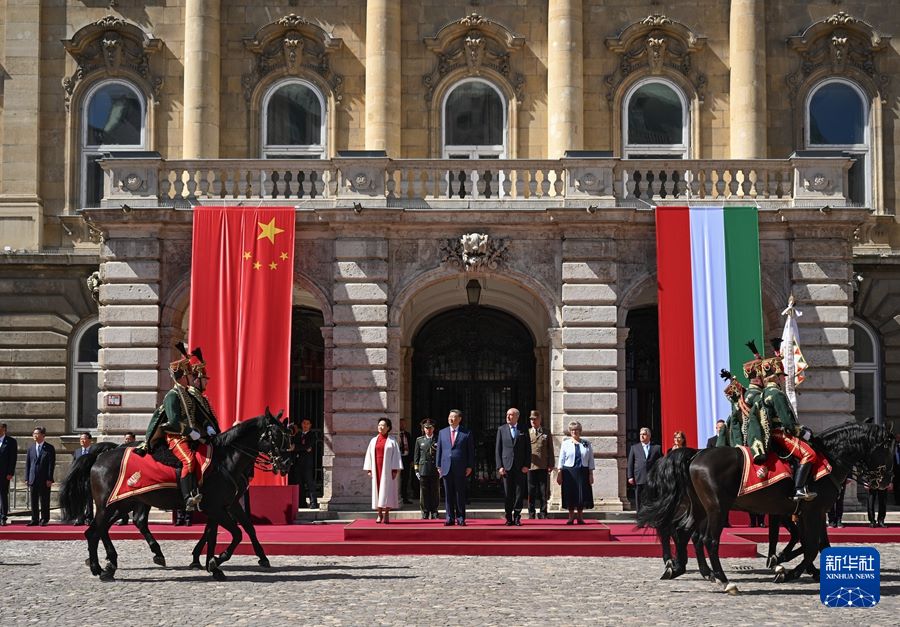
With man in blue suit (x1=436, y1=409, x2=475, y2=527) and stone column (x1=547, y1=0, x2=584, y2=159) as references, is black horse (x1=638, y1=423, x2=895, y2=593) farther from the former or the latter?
stone column (x1=547, y1=0, x2=584, y2=159)

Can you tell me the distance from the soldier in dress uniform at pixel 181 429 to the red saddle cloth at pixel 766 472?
6.62m

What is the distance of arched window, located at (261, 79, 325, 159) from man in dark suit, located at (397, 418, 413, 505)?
22.5 ft

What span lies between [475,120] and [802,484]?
53.0 feet

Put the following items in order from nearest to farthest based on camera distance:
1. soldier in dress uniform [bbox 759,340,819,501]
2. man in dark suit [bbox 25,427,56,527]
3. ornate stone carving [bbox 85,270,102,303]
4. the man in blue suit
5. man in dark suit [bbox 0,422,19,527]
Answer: soldier in dress uniform [bbox 759,340,819,501]
the man in blue suit
man in dark suit [bbox 0,422,19,527]
man in dark suit [bbox 25,427,56,527]
ornate stone carving [bbox 85,270,102,303]

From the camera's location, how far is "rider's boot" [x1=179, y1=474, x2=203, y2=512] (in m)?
16.9

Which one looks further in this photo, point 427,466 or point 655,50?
point 655,50

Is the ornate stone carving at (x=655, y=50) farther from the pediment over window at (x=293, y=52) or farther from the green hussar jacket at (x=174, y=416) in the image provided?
the green hussar jacket at (x=174, y=416)

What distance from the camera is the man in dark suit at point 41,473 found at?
81.6 feet

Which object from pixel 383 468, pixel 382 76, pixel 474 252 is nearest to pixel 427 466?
pixel 383 468

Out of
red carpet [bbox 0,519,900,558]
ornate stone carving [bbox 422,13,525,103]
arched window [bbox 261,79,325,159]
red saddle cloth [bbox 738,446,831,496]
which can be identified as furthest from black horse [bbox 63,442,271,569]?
ornate stone carving [bbox 422,13,525,103]

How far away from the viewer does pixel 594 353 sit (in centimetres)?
2603

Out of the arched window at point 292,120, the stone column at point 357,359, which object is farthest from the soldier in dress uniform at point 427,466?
the arched window at point 292,120

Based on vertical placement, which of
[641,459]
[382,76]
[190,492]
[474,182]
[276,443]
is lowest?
[190,492]

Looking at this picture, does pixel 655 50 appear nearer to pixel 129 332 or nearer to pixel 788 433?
pixel 129 332
